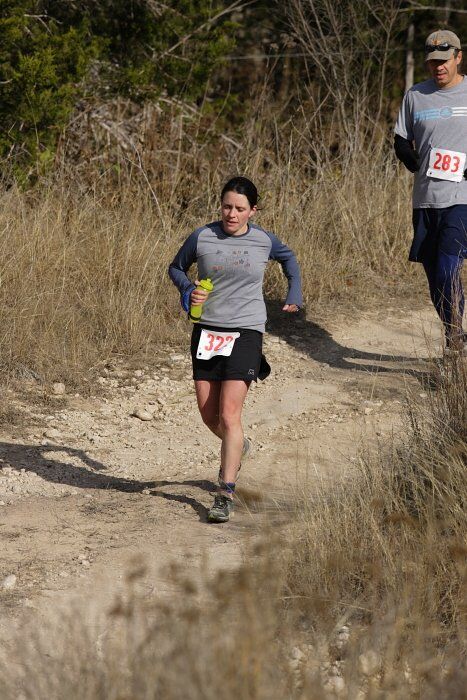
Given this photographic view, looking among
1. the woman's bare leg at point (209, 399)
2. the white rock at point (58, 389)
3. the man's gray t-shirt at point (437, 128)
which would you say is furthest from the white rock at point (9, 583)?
the man's gray t-shirt at point (437, 128)

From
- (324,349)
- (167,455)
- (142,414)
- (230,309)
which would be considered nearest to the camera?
(230,309)

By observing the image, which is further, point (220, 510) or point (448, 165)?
point (448, 165)

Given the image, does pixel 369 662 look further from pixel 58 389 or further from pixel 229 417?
pixel 58 389

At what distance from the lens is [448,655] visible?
3.43m

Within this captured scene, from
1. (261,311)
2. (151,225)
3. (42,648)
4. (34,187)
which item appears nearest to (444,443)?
(261,311)

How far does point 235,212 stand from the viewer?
508 cm

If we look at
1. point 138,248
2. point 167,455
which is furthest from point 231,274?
point 138,248

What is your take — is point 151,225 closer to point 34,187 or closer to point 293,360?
point 34,187

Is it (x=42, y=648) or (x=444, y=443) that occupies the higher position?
(x=444, y=443)

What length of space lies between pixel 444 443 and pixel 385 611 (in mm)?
1357

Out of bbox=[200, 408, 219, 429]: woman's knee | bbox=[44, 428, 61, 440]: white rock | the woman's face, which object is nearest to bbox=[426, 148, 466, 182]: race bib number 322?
the woman's face

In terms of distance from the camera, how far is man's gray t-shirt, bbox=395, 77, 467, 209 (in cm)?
691

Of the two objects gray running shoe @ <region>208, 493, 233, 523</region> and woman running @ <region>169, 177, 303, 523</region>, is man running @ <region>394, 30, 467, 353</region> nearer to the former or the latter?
woman running @ <region>169, 177, 303, 523</region>

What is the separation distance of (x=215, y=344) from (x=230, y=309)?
0.58 ft
